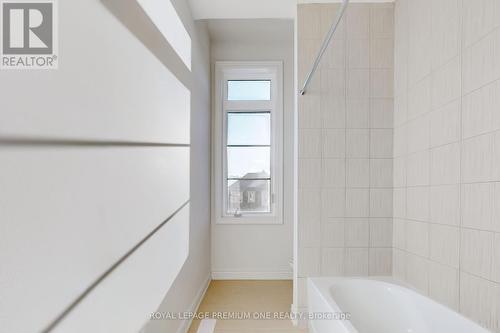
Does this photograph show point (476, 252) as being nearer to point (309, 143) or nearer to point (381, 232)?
point (381, 232)

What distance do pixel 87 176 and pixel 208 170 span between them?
2.78 m

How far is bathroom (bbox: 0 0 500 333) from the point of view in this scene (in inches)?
30.7

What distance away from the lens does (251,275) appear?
3857 mm

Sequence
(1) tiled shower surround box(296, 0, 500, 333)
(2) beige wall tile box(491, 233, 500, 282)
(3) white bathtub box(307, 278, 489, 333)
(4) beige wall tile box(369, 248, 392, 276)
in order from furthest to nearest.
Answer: (4) beige wall tile box(369, 248, 392, 276), (3) white bathtub box(307, 278, 489, 333), (1) tiled shower surround box(296, 0, 500, 333), (2) beige wall tile box(491, 233, 500, 282)

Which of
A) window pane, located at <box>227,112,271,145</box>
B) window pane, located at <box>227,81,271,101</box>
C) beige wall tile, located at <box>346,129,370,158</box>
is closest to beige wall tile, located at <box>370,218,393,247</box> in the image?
beige wall tile, located at <box>346,129,370,158</box>

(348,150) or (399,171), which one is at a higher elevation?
(348,150)

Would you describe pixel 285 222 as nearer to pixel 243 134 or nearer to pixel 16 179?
pixel 243 134

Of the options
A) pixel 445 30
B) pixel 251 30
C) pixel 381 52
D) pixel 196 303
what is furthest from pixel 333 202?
pixel 251 30

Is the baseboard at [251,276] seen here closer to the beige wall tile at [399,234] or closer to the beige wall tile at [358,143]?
the beige wall tile at [399,234]

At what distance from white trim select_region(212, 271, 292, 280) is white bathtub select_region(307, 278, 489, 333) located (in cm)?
144

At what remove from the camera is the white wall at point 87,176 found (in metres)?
0.68

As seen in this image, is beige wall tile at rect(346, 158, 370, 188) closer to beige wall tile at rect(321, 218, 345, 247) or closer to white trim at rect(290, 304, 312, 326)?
beige wall tile at rect(321, 218, 345, 247)

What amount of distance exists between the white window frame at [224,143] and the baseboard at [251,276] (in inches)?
22.2

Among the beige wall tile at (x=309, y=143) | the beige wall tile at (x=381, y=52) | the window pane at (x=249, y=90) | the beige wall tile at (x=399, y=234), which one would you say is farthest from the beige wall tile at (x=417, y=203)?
the window pane at (x=249, y=90)
